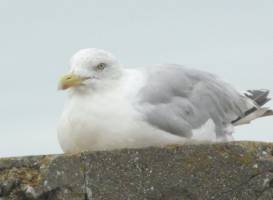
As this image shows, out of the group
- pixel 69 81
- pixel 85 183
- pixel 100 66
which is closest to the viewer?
pixel 85 183

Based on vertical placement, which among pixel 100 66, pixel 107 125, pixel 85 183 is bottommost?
pixel 85 183

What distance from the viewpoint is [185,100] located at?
21.2 ft

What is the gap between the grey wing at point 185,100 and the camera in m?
5.98

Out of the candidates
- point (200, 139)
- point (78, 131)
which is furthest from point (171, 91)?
point (78, 131)

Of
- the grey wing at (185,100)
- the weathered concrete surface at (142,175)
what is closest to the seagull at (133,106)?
the grey wing at (185,100)

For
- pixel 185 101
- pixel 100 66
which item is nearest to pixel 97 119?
pixel 100 66

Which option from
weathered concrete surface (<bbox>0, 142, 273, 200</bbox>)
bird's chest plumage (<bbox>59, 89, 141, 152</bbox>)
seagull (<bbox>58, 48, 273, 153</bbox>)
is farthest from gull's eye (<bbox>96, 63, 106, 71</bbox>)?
weathered concrete surface (<bbox>0, 142, 273, 200</bbox>)

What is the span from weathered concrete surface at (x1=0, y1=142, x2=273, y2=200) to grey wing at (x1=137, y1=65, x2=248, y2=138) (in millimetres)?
1747

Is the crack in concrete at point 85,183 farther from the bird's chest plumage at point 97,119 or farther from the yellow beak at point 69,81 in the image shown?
the yellow beak at point 69,81

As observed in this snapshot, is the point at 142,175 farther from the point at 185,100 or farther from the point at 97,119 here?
the point at 185,100

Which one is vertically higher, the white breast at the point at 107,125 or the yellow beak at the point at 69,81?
the yellow beak at the point at 69,81

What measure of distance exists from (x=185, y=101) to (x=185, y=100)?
0.02 meters

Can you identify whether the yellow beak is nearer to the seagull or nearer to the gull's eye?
the seagull

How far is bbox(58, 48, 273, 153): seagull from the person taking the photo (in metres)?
5.66
